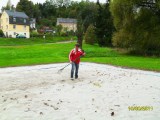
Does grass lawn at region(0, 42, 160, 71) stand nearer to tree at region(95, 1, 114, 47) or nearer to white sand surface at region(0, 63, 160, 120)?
white sand surface at region(0, 63, 160, 120)

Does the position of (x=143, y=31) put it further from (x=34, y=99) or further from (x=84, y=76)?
(x=34, y=99)

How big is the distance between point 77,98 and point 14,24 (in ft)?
245

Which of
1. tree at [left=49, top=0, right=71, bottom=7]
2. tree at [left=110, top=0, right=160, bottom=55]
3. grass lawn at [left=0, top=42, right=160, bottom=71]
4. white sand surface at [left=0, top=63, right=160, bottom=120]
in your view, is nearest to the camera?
white sand surface at [left=0, top=63, right=160, bottom=120]

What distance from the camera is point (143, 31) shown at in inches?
1452

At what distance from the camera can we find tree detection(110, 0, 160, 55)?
120 feet

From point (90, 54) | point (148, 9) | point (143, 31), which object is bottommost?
point (90, 54)

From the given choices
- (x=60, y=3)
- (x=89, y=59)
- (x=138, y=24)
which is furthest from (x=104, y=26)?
(x=60, y=3)

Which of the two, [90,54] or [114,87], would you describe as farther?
[90,54]

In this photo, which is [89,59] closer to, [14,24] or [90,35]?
[90,35]

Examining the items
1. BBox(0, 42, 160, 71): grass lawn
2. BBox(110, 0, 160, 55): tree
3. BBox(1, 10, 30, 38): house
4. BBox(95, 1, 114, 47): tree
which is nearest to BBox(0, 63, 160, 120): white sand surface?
BBox(0, 42, 160, 71): grass lawn

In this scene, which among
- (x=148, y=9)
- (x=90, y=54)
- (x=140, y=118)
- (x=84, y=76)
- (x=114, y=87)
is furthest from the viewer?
(x=148, y=9)

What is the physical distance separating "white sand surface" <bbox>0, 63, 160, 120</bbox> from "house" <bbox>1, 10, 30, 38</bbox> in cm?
6724

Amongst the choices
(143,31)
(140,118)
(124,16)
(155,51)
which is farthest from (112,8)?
(140,118)

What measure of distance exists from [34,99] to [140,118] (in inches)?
172
